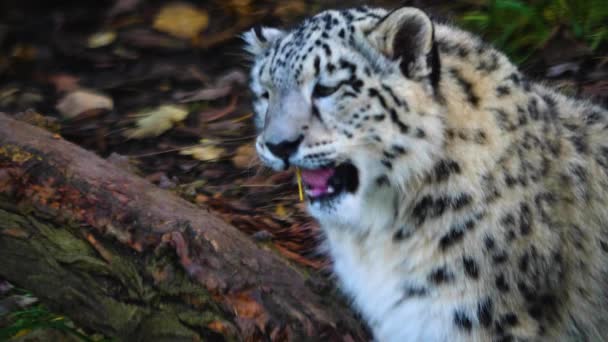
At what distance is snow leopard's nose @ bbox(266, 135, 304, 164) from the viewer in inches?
134

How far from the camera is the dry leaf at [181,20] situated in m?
7.02

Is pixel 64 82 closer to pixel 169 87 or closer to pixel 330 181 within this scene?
pixel 169 87

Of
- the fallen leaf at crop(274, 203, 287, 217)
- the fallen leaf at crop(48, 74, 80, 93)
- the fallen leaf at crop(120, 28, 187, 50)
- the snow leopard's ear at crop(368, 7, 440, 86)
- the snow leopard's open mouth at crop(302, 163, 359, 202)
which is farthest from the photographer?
the fallen leaf at crop(120, 28, 187, 50)

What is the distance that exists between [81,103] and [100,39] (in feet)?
2.71

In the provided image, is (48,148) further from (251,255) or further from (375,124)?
(375,124)

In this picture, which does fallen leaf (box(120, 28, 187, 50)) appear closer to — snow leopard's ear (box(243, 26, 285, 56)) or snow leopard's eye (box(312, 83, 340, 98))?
snow leopard's ear (box(243, 26, 285, 56))

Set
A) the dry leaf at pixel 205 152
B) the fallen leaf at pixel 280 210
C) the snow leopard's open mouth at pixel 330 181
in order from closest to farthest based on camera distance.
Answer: the snow leopard's open mouth at pixel 330 181 < the fallen leaf at pixel 280 210 < the dry leaf at pixel 205 152

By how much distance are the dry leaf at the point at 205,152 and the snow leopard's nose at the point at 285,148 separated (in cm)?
239

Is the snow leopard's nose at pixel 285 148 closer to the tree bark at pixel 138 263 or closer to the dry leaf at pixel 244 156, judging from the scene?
the tree bark at pixel 138 263

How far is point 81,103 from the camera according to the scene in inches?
255

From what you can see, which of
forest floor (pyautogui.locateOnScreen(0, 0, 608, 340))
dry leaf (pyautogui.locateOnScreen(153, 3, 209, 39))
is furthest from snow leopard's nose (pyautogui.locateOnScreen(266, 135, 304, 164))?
dry leaf (pyautogui.locateOnScreen(153, 3, 209, 39))

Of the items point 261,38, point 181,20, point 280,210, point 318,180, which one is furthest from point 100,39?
point 318,180

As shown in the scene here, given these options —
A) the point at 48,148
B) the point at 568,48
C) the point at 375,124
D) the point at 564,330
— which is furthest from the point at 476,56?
the point at 568,48

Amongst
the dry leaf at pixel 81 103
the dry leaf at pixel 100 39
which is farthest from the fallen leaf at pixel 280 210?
the dry leaf at pixel 100 39
